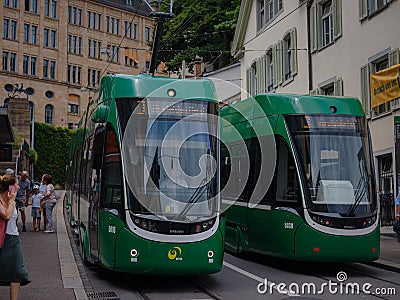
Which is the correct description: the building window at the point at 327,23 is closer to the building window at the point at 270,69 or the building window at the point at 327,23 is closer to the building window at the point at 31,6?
the building window at the point at 270,69

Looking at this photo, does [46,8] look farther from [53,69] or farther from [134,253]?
[134,253]

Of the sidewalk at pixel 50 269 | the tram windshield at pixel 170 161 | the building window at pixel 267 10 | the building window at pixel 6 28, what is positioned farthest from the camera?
the building window at pixel 6 28

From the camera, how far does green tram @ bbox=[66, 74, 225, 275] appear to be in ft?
33.9

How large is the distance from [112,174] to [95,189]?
91 centimetres

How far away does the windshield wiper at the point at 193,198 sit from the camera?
1040 cm

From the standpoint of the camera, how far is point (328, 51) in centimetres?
2611

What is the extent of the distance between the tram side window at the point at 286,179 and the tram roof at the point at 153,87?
89.1 inches

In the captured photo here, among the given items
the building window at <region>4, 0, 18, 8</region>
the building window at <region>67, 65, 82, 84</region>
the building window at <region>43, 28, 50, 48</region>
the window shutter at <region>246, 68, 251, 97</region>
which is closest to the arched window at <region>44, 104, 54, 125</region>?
the building window at <region>67, 65, 82, 84</region>

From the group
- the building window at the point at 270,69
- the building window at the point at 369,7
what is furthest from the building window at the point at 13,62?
the building window at the point at 369,7

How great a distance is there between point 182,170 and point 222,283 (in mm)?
2215

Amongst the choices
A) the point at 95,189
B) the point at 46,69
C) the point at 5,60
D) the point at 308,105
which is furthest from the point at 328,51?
the point at 46,69

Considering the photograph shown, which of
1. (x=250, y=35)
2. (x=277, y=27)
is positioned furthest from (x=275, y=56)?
(x=250, y=35)

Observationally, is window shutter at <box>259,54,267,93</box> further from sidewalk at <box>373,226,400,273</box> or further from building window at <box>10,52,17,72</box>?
building window at <box>10,52,17,72</box>

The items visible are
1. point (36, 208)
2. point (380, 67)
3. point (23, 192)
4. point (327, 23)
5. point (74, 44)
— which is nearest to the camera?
point (23, 192)
